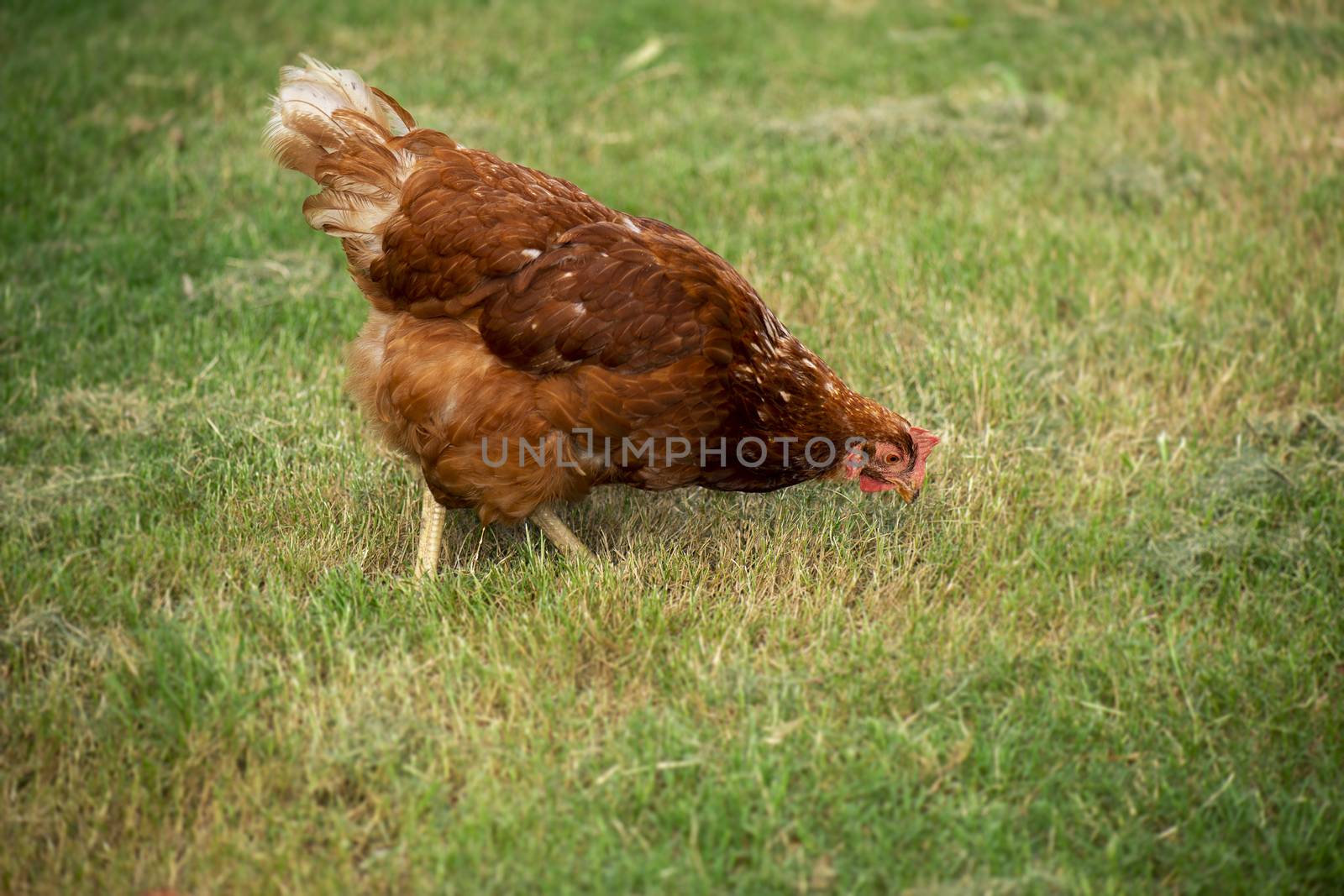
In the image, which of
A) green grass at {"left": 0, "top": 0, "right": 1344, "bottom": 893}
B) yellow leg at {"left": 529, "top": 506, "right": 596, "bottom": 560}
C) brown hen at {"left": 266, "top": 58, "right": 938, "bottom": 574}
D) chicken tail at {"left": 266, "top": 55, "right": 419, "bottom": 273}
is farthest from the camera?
yellow leg at {"left": 529, "top": 506, "right": 596, "bottom": 560}

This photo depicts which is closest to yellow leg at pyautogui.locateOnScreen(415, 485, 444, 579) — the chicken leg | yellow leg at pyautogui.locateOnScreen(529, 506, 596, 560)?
the chicken leg

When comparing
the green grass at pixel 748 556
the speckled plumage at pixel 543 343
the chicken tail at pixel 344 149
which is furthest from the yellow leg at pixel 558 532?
the chicken tail at pixel 344 149

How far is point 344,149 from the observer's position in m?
3.61

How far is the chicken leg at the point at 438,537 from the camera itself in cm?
361

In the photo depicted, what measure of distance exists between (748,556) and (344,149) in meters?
1.88

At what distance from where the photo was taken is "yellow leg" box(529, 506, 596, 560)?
12.2 feet

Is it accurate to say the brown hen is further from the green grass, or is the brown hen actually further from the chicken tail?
the green grass

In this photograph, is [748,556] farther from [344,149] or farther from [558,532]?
[344,149]

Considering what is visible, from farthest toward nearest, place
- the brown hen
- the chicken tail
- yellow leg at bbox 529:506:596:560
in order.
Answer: yellow leg at bbox 529:506:596:560 → the chicken tail → the brown hen

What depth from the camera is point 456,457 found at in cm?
334

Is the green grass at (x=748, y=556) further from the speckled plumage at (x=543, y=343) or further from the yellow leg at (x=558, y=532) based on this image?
the speckled plumage at (x=543, y=343)

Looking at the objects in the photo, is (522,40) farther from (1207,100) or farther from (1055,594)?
(1055,594)

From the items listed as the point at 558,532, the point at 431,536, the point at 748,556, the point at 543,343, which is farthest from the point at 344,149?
the point at 748,556

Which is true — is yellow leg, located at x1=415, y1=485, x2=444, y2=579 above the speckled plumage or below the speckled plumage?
below
